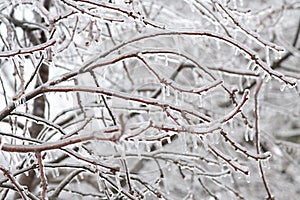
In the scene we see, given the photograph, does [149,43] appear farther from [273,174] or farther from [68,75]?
[68,75]

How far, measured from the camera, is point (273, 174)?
759 centimetres

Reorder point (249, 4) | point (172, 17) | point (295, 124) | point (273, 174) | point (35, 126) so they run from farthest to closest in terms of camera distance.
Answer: point (295, 124), point (273, 174), point (249, 4), point (172, 17), point (35, 126)

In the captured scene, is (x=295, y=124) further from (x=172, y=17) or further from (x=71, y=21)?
(x=71, y=21)

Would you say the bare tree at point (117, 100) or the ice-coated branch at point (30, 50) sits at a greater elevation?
the ice-coated branch at point (30, 50)

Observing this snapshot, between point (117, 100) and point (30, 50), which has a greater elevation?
point (30, 50)

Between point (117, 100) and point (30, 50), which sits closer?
point (30, 50)

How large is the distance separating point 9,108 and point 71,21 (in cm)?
204

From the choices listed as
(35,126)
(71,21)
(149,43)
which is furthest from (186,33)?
(149,43)

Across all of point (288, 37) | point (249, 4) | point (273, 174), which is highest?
point (249, 4)

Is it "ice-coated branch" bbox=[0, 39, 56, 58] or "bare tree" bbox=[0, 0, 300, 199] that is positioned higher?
"ice-coated branch" bbox=[0, 39, 56, 58]

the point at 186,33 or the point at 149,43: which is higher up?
the point at 186,33

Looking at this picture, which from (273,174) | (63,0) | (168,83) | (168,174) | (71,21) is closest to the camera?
(63,0)

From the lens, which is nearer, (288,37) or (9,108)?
(9,108)

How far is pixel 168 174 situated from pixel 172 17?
229cm
